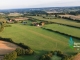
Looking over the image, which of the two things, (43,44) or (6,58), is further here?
(43,44)

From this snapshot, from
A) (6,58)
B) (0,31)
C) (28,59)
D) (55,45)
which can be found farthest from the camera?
(0,31)

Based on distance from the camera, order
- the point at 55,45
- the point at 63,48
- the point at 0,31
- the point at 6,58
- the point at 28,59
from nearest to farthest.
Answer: the point at 6,58, the point at 28,59, the point at 63,48, the point at 55,45, the point at 0,31

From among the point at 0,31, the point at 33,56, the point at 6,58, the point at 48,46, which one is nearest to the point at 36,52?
the point at 33,56

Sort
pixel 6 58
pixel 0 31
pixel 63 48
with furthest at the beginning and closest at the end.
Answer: pixel 0 31, pixel 63 48, pixel 6 58

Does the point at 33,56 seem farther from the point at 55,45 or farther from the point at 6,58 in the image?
the point at 55,45

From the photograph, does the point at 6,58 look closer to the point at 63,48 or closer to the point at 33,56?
the point at 33,56

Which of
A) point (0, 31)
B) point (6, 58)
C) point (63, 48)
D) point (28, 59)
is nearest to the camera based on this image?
point (6, 58)

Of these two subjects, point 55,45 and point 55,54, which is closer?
point 55,54

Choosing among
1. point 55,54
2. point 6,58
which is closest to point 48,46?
point 55,54
